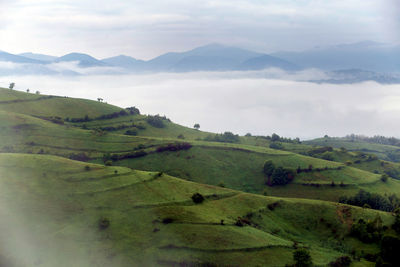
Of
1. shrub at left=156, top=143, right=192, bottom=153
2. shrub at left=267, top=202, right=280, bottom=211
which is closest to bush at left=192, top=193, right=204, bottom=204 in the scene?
shrub at left=267, top=202, right=280, bottom=211

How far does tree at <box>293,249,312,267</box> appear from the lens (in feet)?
225

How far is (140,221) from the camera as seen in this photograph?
7981cm

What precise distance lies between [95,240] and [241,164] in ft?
295

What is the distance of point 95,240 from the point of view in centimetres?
7419

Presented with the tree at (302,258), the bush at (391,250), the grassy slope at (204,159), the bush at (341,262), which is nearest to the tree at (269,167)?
the grassy slope at (204,159)

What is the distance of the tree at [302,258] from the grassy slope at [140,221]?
2.90 m

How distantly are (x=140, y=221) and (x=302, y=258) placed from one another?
35.8 m

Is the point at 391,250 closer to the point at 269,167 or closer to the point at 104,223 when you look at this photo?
the point at 104,223

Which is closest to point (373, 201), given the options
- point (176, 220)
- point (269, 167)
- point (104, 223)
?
point (269, 167)

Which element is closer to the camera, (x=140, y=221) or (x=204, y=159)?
(x=140, y=221)

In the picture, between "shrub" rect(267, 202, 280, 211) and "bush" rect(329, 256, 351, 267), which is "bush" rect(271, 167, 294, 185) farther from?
"bush" rect(329, 256, 351, 267)

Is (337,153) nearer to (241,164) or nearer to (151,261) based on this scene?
(241,164)

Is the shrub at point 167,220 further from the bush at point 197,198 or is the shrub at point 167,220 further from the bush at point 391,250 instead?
the bush at point 391,250

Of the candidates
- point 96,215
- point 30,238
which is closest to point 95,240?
point 96,215
